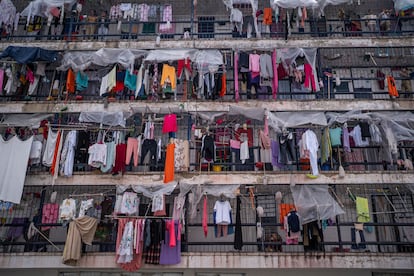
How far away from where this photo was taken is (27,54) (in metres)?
13.6

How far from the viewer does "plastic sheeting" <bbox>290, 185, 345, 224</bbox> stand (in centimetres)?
1142

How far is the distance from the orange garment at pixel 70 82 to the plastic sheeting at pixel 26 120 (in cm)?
150

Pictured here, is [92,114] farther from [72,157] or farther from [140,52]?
[140,52]

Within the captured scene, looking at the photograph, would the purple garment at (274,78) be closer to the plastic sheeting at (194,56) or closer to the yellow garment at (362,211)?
the plastic sheeting at (194,56)

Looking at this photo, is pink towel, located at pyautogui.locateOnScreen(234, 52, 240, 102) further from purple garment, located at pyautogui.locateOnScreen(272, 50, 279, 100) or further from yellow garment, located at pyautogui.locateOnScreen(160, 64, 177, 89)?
yellow garment, located at pyautogui.locateOnScreen(160, 64, 177, 89)

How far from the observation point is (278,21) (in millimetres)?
16281

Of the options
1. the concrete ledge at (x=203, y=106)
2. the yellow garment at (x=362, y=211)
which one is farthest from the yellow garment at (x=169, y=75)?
the yellow garment at (x=362, y=211)

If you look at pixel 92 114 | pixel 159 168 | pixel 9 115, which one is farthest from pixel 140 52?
pixel 9 115

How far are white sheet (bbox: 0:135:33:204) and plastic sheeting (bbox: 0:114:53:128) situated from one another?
640 mm

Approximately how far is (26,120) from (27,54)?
2.72 metres

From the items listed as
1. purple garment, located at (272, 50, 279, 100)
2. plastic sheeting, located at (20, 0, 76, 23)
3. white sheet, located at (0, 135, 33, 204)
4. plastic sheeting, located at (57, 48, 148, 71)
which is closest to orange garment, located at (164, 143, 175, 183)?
plastic sheeting, located at (57, 48, 148, 71)

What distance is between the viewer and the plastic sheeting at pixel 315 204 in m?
11.4

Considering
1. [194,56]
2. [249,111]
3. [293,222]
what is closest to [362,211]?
[293,222]

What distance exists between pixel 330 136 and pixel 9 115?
12.9 meters
